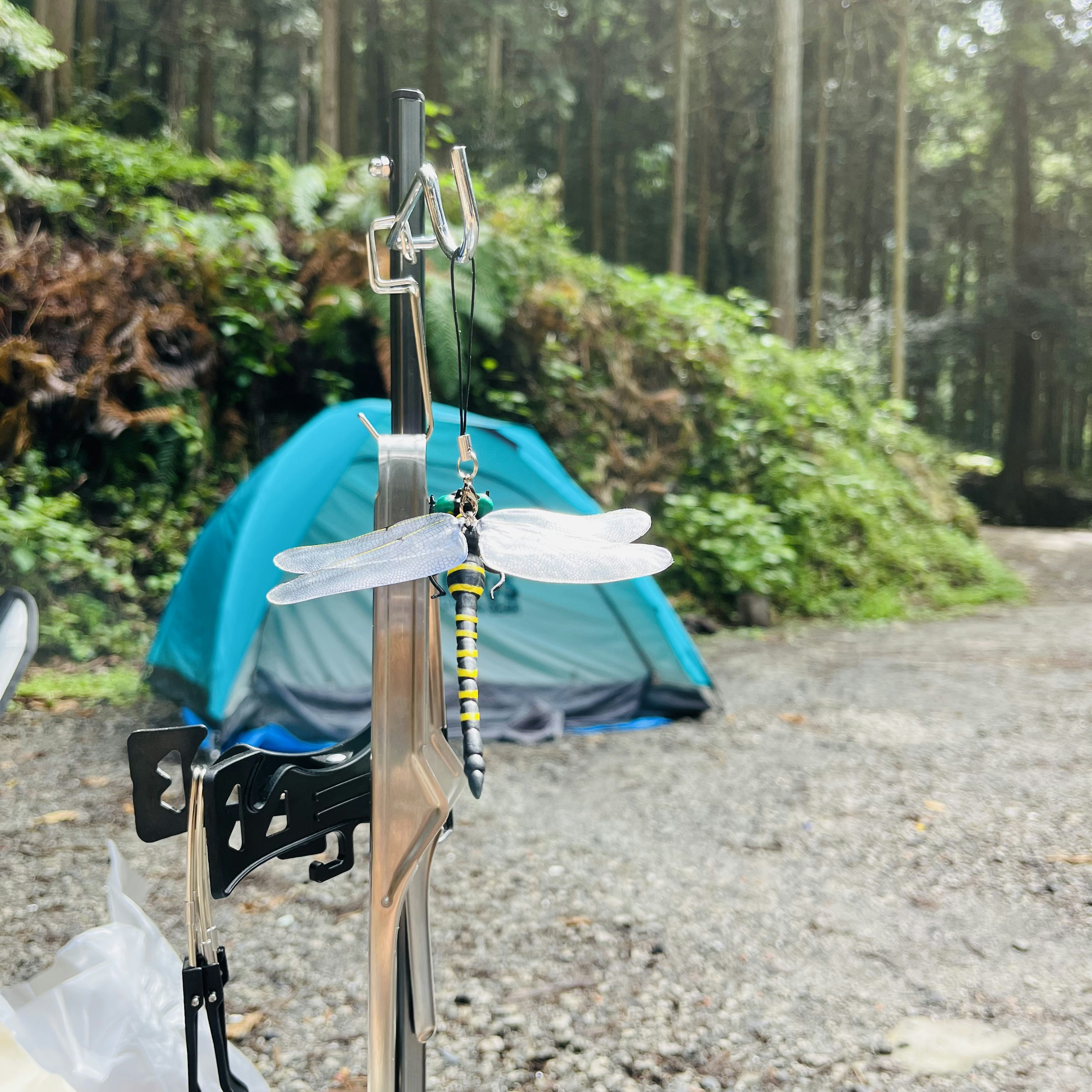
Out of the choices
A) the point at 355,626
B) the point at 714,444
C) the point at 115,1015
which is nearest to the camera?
the point at 115,1015

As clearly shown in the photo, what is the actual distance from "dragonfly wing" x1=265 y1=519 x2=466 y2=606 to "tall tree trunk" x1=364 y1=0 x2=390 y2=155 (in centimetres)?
1714

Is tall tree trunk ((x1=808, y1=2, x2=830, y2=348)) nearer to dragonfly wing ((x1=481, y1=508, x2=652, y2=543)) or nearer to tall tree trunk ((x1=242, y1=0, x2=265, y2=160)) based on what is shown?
tall tree trunk ((x1=242, y1=0, x2=265, y2=160))

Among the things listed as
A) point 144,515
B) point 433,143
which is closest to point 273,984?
point 144,515

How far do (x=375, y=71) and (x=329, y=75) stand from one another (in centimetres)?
984

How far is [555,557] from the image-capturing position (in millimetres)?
867

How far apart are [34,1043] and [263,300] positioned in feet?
17.6

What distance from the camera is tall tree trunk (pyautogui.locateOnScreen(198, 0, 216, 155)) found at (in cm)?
1442

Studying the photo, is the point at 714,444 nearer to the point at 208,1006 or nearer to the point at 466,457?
the point at 466,457

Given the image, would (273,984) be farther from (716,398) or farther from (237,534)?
(716,398)

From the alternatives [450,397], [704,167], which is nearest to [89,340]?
[450,397]

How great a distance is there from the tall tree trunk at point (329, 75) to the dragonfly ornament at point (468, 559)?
9.75 metres

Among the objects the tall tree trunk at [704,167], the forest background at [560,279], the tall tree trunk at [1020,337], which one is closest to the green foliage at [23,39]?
the forest background at [560,279]

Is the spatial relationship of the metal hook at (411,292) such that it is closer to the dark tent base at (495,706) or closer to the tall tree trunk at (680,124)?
the dark tent base at (495,706)

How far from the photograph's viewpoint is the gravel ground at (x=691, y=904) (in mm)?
1883
